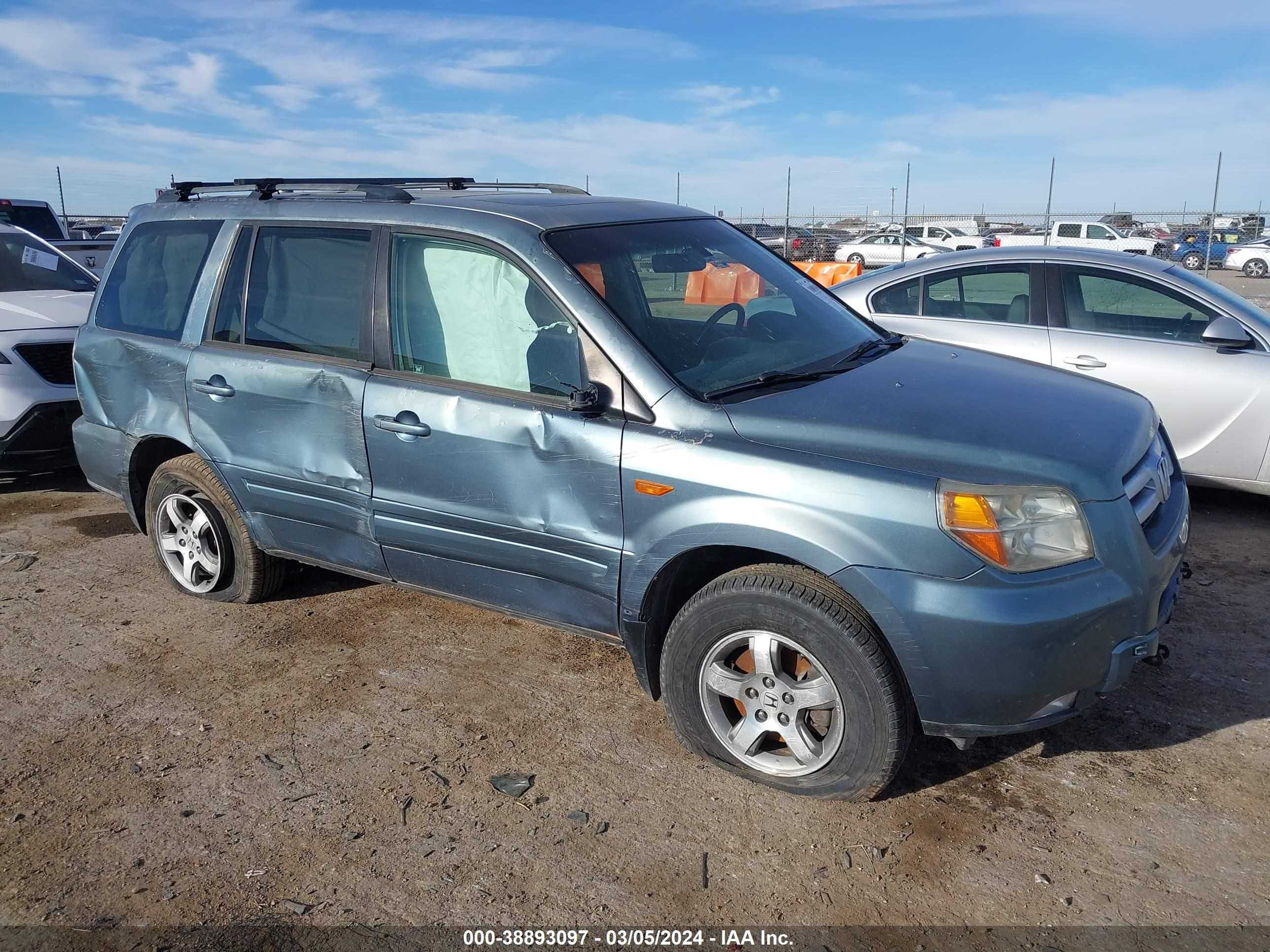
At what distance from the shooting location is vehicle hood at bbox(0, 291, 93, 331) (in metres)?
6.73

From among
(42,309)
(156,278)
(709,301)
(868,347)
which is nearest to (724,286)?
(709,301)

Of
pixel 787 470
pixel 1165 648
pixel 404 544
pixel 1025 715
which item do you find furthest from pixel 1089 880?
pixel 404 544

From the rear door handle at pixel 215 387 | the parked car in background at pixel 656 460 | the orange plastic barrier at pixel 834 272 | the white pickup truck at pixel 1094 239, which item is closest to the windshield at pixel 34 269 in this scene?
the parked car in background at pixel 656 460

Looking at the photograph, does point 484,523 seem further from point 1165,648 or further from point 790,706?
point 1165,648

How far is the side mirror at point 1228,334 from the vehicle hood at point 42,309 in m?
6.76

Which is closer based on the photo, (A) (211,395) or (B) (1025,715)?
(B) (1025,715)

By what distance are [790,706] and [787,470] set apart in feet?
2.39

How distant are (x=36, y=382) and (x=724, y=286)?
4.87 meters

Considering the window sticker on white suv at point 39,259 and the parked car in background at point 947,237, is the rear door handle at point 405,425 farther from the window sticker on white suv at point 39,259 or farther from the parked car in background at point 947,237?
the parked car in background at point 947,237

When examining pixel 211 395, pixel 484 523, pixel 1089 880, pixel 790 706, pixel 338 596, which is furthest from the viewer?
pixel 338 596

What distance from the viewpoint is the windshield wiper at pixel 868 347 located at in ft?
12.3

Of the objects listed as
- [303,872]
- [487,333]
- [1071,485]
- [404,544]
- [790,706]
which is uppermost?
[487,333]

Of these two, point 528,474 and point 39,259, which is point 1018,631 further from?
point 39,259

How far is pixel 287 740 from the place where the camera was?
3535 mm
